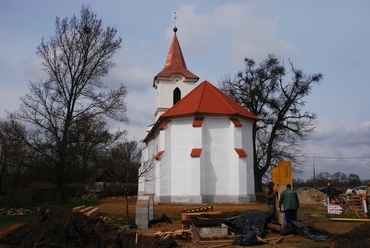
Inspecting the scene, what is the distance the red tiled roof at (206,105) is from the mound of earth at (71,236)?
16714 mm

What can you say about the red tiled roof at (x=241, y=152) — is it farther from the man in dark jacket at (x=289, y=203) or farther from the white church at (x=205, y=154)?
the man in dark jacket at (x=289, y=203)

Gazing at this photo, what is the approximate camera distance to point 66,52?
28.5 metres

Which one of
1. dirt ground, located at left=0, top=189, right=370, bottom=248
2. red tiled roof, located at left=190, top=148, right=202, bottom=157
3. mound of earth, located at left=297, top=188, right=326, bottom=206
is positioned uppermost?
red tiled roof, located at left=190, top=148, right=202, bottom=157

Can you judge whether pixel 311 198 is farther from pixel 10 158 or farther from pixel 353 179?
pixel 353 179

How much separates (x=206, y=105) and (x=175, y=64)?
9840mm

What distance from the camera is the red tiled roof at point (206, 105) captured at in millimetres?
28359

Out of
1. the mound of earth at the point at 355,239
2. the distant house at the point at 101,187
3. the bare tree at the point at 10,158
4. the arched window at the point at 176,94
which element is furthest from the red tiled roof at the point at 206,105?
the distant house at the point at 101,187

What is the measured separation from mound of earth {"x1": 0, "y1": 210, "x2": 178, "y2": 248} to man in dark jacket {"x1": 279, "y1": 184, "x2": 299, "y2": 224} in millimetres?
4773

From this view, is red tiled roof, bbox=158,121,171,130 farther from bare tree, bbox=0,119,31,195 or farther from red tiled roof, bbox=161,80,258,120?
bare tree, bbox=0,119,31,195

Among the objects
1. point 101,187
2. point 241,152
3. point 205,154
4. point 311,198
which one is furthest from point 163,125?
point 101,187

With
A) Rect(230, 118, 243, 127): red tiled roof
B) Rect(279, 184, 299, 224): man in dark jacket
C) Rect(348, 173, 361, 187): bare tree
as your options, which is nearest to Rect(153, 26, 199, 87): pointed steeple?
Rect(230, 118, 243, 127): red tiled roof

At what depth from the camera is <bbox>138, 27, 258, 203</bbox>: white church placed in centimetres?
2734

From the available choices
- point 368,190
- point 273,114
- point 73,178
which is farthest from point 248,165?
point 73,178

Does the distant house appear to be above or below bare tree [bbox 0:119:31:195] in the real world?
below
